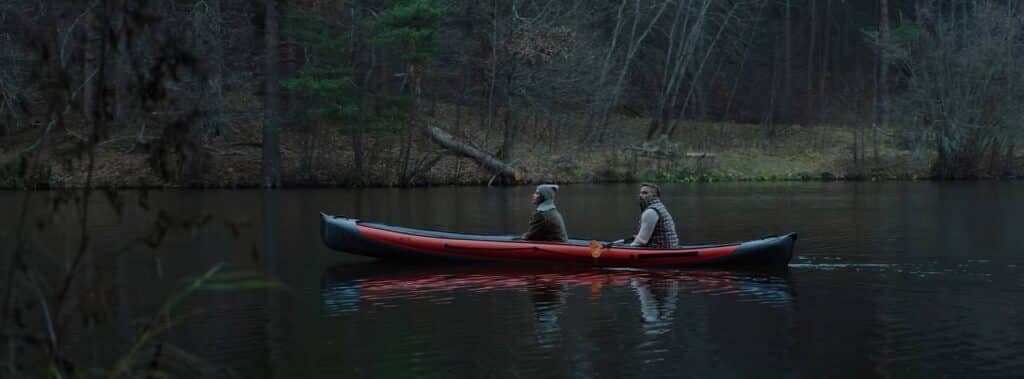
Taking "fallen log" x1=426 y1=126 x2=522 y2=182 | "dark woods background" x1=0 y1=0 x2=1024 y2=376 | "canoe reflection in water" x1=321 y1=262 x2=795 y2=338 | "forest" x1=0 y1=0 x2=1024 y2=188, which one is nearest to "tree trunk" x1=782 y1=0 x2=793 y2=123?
"forest" x1=0 y1=0 x2=1024 y2=188

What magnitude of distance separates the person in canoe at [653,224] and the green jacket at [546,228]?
0.93 metres

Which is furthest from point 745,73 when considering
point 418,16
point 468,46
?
point 418,16

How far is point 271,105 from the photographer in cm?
3066

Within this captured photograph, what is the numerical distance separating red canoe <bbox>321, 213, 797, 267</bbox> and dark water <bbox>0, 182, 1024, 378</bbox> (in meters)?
0.20

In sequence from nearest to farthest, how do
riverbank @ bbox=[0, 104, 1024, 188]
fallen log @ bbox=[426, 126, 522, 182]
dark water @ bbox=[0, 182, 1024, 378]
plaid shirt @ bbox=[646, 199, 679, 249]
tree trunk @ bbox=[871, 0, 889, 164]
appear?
dark water @ bbox=[0, 182, 1024, 378], plaid shirt @ bbox=[646, 199, 679, 249], riverbank @ bbox=[0, 104, 1024, 188], fallen log @ bbox=[426, 126, 522, 182], tree trunk @ bbox=[871, 0, 889, 164]

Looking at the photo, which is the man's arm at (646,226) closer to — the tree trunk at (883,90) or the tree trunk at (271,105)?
the tree trunk at (271,105)

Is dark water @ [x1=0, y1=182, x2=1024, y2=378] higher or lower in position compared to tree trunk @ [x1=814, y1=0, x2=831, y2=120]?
lower

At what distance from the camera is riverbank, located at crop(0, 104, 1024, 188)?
31.7 m

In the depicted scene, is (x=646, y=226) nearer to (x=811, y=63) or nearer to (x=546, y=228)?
(x=546, y=228)

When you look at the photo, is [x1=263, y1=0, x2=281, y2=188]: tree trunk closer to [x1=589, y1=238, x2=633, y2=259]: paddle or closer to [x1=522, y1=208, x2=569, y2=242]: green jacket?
[x1=522, y1=208, x2=569, y2=242]: green jacket

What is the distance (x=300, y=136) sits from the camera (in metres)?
32.6

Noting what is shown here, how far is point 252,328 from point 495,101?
25502 millimetres

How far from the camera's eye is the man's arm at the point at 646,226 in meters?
13.6

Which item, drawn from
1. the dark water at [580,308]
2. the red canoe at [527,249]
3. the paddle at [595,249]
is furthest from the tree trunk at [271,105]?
the paddle at [595,249]
